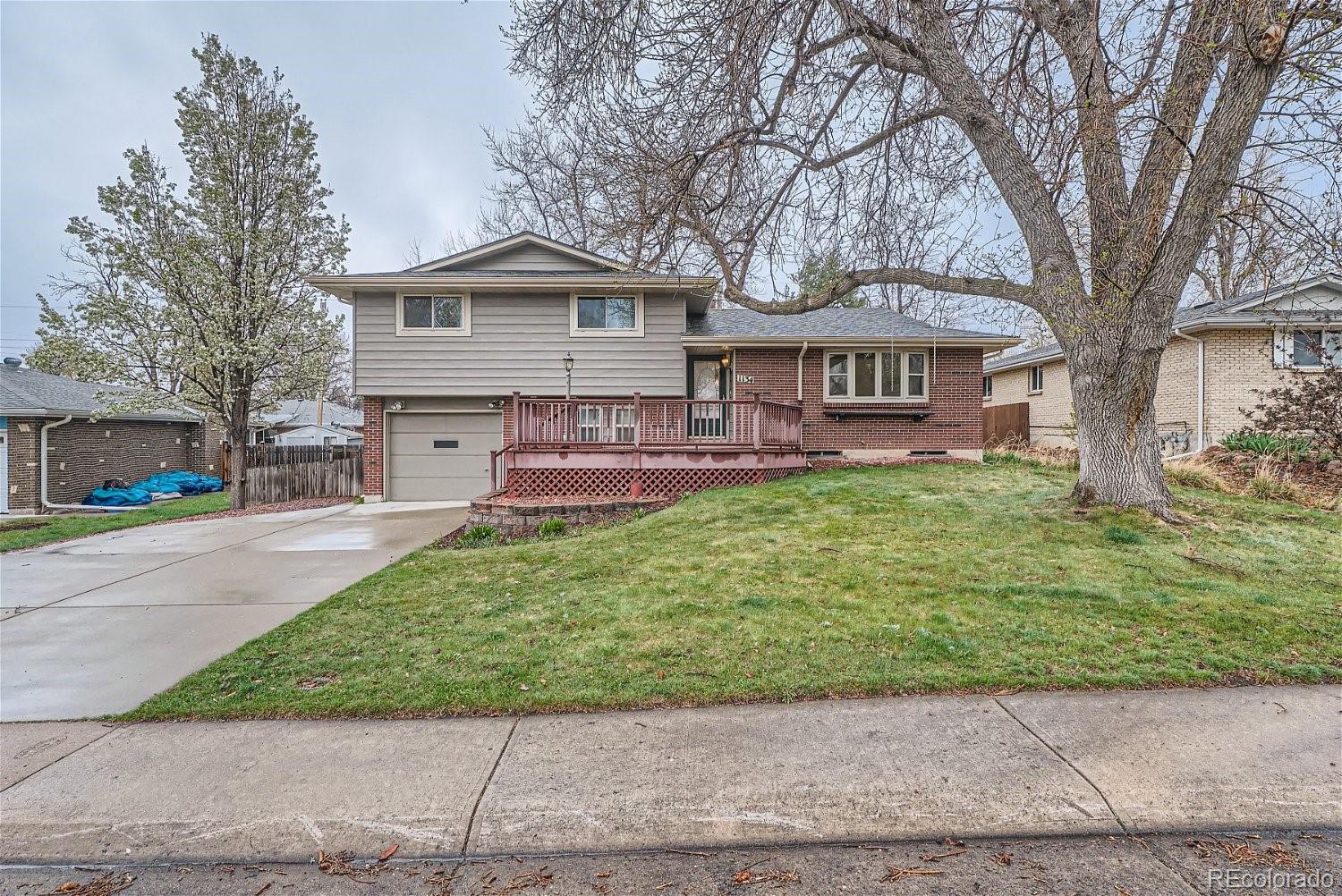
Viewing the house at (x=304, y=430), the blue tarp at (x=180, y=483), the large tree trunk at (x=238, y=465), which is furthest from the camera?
the house at (x=304, y=430)

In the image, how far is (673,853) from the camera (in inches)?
88.4

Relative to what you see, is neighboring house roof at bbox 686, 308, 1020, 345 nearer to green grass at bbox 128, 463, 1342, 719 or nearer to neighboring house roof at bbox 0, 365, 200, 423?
green grass at bbox 128, 463, 1342, 719

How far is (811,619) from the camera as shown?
14.3 feet

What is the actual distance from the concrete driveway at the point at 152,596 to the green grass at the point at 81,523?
2.30ft

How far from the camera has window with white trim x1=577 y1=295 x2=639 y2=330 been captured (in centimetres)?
1291

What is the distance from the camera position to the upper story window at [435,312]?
504 inches

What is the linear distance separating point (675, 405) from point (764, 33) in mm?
5783

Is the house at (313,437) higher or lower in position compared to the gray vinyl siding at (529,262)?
lower

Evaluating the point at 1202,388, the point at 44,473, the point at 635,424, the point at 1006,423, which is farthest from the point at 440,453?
the point at 1006,423

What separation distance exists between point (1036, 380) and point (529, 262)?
16.1 meters

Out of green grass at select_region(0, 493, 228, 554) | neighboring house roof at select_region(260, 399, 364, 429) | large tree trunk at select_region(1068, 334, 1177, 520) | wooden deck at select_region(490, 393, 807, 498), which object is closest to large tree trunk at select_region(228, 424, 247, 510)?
green grass at select_region(0, 493, 228, 554)

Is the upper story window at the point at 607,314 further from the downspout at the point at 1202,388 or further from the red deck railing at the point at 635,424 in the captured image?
the downspout at the point at 1202,388

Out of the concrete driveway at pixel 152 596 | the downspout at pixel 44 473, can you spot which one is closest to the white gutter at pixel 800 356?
the concrete driveway at pixel 152 596

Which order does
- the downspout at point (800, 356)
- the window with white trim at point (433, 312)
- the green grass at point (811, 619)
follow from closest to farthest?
the green grass at point (811, 619)
the window with white trim at point (433, 312)
the downspout at point (800, 356)
